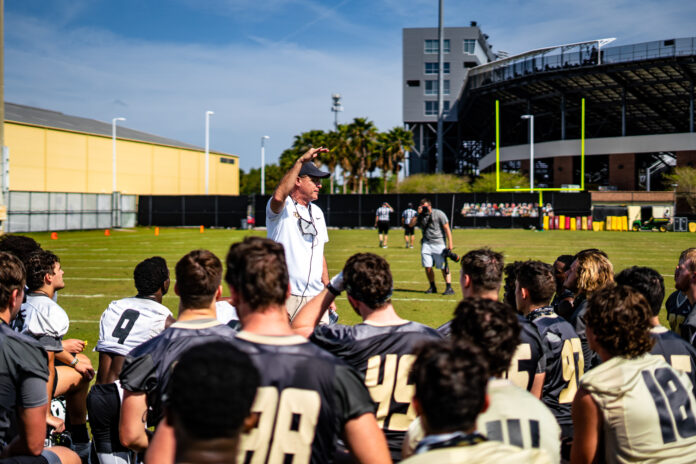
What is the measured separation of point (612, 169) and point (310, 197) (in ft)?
185

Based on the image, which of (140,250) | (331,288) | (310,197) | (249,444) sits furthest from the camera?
(140,250)

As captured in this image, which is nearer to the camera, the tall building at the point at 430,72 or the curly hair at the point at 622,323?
the curly hair at the point at 622,323

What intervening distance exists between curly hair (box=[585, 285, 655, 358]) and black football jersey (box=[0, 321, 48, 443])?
9.18ft

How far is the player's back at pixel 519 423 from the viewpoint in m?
2.23

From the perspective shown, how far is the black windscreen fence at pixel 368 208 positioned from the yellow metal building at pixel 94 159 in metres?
5.63

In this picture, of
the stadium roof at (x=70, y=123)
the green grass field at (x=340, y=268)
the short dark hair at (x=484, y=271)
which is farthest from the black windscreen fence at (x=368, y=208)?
the short dark hair at (x=484, y=271)

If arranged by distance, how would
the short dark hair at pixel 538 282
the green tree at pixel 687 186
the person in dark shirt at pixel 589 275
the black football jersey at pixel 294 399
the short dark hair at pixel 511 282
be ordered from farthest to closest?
the green tree at pixel 687 186
the short dark hair at pixel 511 282
the person in dark shirt at pixel 589 275
the short dark hair at pixel 538 282
the black football jersey at pixel 294 399

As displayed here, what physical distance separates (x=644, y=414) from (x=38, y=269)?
4.14m

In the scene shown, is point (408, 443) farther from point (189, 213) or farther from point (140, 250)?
point (189, 213)

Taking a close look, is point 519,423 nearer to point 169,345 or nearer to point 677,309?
point 169,345

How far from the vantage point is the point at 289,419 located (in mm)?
2131

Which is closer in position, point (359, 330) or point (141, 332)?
point (359, 330)

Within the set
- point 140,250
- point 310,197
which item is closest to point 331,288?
point 310,197

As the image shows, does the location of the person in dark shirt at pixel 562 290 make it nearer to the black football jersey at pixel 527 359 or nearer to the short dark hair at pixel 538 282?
the short dark hair at pixel 538 282
